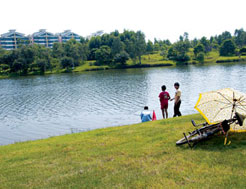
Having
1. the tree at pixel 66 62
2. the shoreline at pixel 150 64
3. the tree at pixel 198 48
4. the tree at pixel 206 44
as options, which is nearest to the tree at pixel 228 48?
the shoreline at pixel 150 64

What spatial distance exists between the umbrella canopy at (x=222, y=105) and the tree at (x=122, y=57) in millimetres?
111597

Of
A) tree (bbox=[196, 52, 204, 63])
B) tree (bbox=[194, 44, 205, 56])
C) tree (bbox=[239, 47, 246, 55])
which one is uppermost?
tree (bbox=[194, 44, 205, 56])

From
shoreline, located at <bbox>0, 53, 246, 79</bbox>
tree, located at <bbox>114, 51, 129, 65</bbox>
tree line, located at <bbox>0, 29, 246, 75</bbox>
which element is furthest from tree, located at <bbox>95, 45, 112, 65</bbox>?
tree, located at <bbox>114, 51, 129, 65</bbox>

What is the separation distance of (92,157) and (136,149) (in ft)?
5.01

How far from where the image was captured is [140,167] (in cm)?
684

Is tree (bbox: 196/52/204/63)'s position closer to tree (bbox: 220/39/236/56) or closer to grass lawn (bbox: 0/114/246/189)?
tree (bbox: 220/39/236/56)

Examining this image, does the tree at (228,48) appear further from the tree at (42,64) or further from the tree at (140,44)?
the tree at (42,64)

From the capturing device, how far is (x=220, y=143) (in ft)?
25.8

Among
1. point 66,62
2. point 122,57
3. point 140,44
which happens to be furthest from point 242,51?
point 66,62

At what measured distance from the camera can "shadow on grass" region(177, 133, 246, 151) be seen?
7.48 metres

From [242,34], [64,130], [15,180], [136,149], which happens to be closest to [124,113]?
[64,130]

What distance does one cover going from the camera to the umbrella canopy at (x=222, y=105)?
7.66 meters

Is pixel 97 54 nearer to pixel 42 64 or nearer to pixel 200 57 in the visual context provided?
pixel 42 64

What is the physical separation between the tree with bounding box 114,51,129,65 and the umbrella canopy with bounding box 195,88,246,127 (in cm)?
11160
